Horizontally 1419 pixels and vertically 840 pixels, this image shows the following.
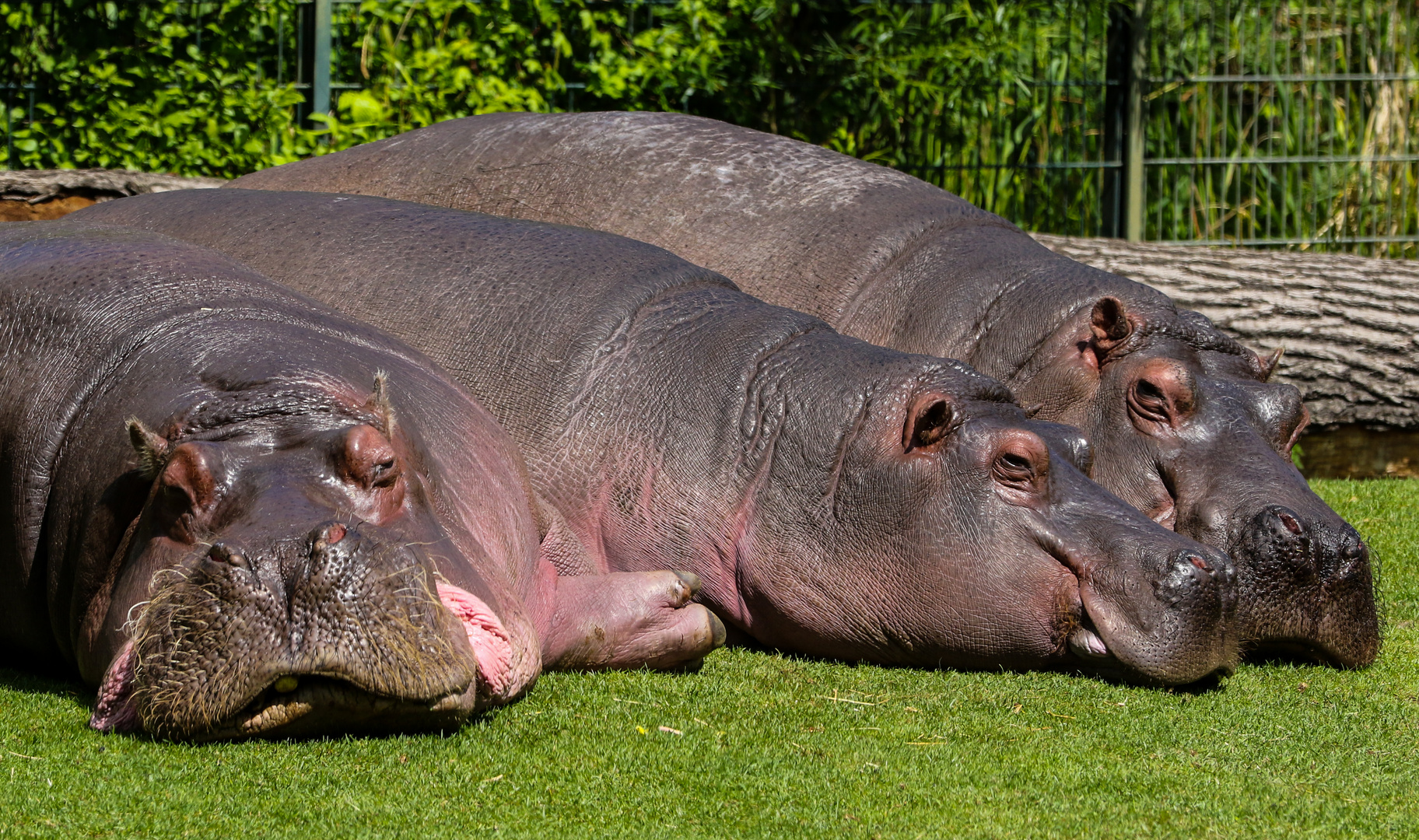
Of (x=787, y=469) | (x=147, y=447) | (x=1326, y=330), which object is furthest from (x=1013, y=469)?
(x=1326, y=330)

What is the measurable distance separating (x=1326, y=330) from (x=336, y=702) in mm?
6781

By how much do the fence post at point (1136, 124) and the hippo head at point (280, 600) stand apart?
759 cm

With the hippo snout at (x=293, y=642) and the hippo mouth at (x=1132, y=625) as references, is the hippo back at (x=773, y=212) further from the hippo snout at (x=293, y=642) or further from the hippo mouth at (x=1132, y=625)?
the hippo snout at (x=293, y=642)

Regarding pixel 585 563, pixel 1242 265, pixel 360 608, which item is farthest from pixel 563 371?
pixel 1242 265

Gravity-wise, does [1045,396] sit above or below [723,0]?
below

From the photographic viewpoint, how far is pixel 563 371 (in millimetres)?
5320

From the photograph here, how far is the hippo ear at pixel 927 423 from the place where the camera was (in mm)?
4785

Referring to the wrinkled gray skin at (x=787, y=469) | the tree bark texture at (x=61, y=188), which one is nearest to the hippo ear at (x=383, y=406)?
the wrinkled gray skin at (x=787, y=469)

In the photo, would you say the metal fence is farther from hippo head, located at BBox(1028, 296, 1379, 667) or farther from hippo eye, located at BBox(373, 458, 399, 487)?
hippo eye, located at BBox(373, 458, 399, 487)

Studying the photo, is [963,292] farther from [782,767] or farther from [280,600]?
[280,600]

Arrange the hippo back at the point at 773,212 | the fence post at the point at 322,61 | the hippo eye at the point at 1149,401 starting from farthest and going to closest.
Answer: the fence post at the point at 322,61 → the hippo back at the point at 773,212 → the hippo eye at the point at 1149,401

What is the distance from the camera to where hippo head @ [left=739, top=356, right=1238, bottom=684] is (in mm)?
4523

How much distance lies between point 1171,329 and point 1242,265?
340 cm

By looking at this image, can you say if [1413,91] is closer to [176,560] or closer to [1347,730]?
[1347,730]
